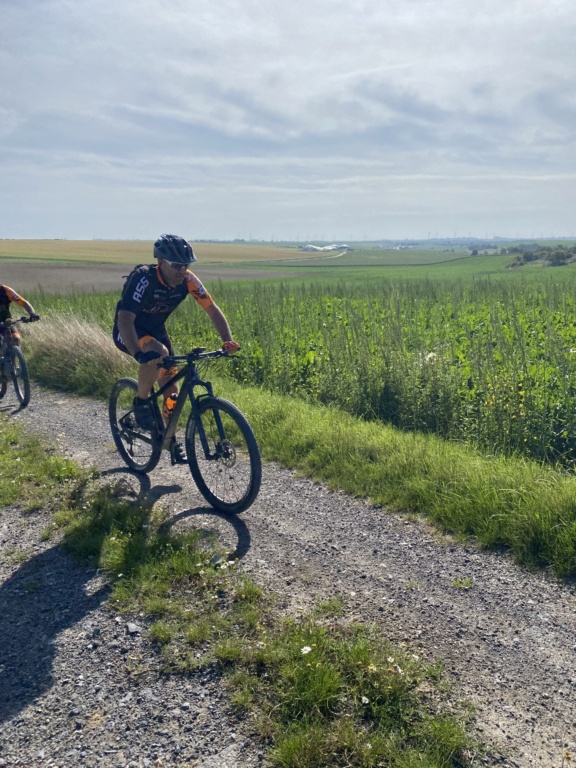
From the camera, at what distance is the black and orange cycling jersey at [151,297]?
527 centimetres

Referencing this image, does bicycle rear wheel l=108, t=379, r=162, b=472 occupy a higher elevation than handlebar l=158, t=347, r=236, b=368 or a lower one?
lower

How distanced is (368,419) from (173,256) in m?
3.83

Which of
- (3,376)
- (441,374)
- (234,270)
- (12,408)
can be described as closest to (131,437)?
(441,374)

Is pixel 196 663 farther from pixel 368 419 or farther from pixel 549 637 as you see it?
pixel 368 419

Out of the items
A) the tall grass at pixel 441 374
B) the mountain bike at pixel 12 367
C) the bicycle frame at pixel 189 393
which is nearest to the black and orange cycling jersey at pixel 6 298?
the mountain bike at pixel 12 367

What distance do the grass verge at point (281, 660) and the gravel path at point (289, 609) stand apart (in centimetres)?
13

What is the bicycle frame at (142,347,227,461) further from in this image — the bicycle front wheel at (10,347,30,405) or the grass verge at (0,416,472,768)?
the bicycle front wheel at (10,347,30,405)

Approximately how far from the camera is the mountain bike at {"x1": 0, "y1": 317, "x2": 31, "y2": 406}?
933 cm

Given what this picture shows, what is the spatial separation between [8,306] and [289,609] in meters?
7.49

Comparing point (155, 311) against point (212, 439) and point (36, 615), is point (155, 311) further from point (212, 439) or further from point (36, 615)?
point (36, 615)

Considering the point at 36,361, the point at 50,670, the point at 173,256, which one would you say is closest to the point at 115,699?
the point at 50,670

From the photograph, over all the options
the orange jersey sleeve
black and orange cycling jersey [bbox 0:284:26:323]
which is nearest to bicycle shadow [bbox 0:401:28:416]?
black and orange cycling jersey [bbox 0:284:26:323]

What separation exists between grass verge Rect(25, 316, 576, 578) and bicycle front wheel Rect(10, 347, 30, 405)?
10.9ft

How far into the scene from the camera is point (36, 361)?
37.9ft
